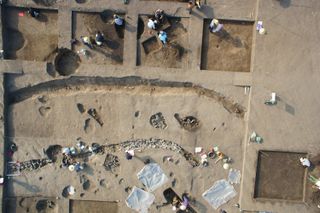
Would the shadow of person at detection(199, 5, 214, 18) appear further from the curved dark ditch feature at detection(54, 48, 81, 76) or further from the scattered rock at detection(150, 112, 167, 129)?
the curved dark ditch feature at detection(54, 48, 81, 76)

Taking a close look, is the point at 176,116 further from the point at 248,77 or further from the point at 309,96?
the point at 309,96

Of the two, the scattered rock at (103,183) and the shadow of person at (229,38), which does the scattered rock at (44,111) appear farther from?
the shadow of person at (229,38)

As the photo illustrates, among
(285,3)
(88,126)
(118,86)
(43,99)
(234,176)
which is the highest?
(285,3)

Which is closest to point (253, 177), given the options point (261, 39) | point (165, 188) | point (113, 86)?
point (165, 188)

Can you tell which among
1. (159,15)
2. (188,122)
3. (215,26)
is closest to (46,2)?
(159,15)

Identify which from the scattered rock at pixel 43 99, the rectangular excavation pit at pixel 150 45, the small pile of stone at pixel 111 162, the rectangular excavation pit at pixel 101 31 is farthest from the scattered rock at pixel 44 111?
the rectangular excavation pit at pixel 150 45

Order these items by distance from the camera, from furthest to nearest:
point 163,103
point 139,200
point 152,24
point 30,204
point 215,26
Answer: point 30,204 → point 139,200 → point 163,103 → point 215,26 → point 152,24

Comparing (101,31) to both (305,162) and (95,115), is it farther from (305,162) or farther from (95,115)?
(305,162)
